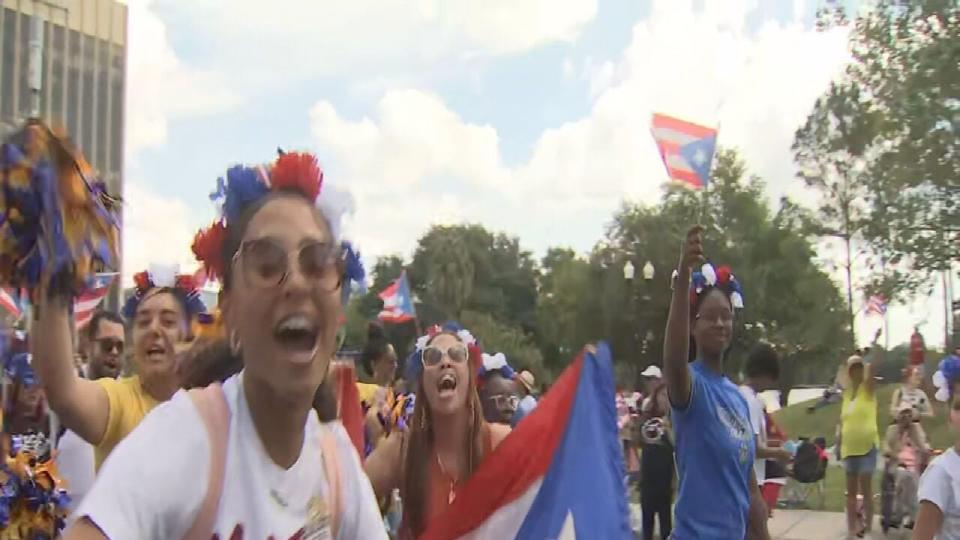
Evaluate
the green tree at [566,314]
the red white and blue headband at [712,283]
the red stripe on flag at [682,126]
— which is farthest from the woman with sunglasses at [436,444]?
the green tree at [566,314]

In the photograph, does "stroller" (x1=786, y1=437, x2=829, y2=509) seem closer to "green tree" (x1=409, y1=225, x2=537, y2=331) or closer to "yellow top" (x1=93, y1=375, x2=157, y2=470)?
"yellow top" (x1=93, y1=375, x2=157, y2=470)

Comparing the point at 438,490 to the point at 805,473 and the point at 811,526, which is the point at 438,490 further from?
the point at 811,526

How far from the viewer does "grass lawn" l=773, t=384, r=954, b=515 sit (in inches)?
623

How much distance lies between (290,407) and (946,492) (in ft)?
9.47

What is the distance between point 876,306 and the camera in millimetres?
23312

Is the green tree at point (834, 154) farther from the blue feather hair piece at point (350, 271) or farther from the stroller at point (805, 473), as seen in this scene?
the blue feather hair piece at point (350, 271)

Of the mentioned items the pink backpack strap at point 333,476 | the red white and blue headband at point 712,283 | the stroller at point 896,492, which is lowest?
the stroller at point 896,492

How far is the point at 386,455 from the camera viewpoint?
448cm

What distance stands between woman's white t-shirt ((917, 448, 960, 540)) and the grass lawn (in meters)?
10.3

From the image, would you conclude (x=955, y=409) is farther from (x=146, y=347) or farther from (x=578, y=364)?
(x=146, y=347)

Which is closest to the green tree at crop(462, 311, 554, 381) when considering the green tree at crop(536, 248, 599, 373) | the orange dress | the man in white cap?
the green tree at crop(536, 248, 599, 373)

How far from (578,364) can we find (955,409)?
5.02 ft

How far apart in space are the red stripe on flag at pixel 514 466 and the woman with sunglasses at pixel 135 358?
1154mm

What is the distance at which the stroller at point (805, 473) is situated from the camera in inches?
422
